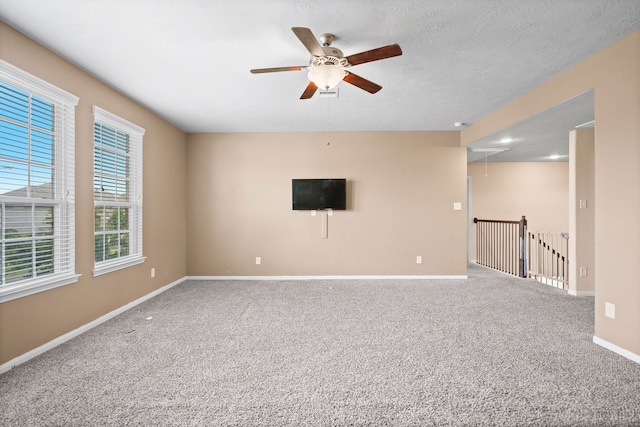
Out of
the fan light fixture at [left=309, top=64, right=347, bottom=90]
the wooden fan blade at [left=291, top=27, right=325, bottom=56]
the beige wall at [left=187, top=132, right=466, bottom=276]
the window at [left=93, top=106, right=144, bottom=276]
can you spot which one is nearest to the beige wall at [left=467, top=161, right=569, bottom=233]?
the beige wall at [left=187, top=132, right=466, bottom=276]

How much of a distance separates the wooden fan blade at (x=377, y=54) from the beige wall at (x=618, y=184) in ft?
6.16

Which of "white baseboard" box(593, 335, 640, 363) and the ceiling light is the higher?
the ceiling light

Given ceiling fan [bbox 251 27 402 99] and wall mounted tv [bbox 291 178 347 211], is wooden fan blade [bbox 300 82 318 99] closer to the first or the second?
ceiling fan [bbox 251 27 402 99]

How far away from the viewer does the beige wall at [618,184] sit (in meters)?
2.24

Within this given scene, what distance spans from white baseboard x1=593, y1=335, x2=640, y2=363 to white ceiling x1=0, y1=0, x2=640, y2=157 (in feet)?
8.13

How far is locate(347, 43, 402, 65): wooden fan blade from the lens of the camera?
1.96 meters

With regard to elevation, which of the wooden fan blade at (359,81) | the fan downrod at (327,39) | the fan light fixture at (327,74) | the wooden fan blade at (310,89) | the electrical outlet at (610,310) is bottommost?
the electrical outlet at (610,310)

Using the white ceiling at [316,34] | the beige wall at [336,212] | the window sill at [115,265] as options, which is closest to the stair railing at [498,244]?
the beige wall at [336,212]

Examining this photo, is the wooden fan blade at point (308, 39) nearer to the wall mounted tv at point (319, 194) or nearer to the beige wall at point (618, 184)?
the beige wall at point (618, 184)

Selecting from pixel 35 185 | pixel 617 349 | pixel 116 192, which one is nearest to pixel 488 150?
pixel 617 349

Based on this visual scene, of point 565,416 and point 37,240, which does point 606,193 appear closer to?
point 565,416

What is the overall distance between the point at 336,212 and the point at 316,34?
316 centimetres

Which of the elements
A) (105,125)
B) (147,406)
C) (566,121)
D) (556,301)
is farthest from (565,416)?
(105,125)

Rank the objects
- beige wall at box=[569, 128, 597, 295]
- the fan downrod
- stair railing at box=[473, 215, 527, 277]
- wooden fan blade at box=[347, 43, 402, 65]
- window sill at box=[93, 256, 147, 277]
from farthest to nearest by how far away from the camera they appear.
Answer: stair railing at box=[473, 215, 527, 277]
beige wall at box=[569, 128, 597, 295]
window sill at box=[93, 256, 147, 277]
the fan downrod
wooden fan blade at box=[347, 43, 402, 65]
